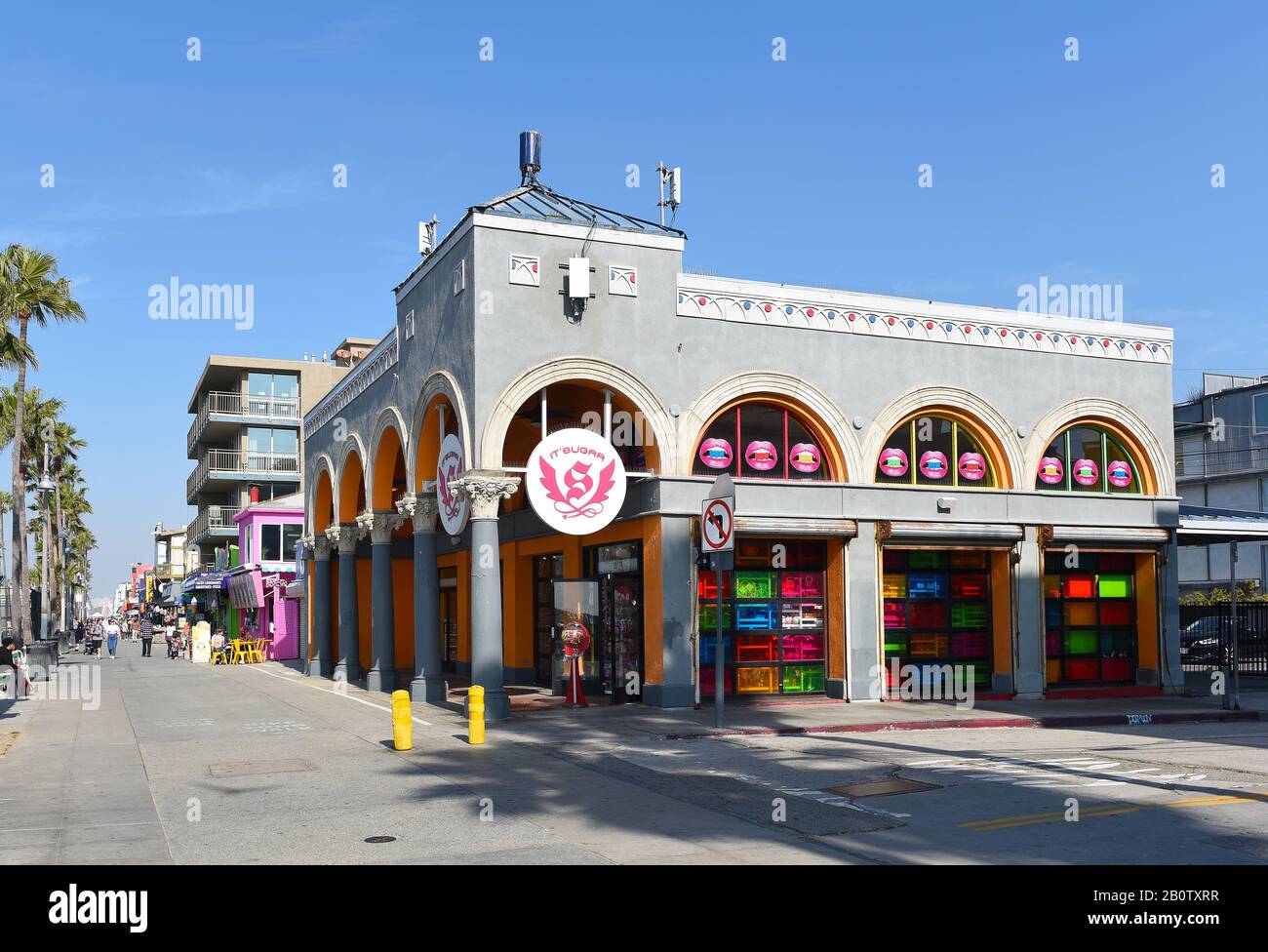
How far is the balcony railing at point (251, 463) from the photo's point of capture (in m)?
63.9

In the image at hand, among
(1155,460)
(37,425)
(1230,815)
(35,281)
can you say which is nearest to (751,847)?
(1230,815)

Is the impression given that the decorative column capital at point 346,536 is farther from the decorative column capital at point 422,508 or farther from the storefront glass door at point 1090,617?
the storefront glass door at point 1090,617

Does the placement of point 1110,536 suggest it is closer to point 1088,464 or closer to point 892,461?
point 1088,464

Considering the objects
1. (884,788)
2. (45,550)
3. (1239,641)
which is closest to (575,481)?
(884,788)

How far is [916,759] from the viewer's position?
1474cm

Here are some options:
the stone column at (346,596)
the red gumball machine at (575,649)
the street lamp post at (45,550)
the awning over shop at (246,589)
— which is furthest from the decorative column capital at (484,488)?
the awning over shop at (246,589)

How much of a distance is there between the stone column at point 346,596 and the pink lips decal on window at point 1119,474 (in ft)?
58.9

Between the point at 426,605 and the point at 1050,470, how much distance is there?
13.3 m

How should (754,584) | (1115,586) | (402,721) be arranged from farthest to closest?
(1115,586)
(754,584)
(402,721)

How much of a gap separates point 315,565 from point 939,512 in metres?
19.0

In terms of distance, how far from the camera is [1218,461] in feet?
180

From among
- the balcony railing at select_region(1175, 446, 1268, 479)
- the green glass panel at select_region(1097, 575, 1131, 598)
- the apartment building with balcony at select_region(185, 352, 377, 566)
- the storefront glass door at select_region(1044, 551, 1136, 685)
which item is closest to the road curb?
the storefront glass door at select_region(1044, 551, 1136, 685)

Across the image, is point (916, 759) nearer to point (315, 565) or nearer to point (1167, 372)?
point (1167, 372)

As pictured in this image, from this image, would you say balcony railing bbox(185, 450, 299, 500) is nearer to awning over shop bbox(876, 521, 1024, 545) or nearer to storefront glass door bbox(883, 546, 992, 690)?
storefront glass door bbox(883, 546, 992, 690)
